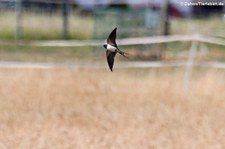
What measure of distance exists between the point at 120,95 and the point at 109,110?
0.98 m

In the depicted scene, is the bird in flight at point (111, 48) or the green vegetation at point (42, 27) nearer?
the bird in flight at point (111, 48)

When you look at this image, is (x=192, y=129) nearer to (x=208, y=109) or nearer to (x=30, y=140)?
(x=208, y=109)

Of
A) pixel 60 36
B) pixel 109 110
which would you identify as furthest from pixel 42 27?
pixel 109 110

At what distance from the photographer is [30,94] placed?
7.54 metres

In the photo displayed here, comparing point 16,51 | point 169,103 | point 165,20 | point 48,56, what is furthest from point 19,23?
point 169,103

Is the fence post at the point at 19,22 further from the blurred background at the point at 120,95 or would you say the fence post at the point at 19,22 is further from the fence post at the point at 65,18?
the blurred background at the point at 120,95

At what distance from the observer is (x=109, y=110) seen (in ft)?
22.5

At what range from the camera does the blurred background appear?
542 centimetres

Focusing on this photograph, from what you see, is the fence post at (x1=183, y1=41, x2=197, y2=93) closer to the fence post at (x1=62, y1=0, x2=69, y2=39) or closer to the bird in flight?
the bird in flight

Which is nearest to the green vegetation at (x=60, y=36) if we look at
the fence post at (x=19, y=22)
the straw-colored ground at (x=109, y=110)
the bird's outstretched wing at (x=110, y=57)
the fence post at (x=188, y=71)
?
the fence post at (x=19, y=22)

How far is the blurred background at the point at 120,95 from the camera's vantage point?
542cm

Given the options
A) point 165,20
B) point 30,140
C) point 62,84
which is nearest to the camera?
point 30,140

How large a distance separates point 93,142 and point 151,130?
81cm

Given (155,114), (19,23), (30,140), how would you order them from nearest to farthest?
(30,140) < (155,114) < (19,23)
